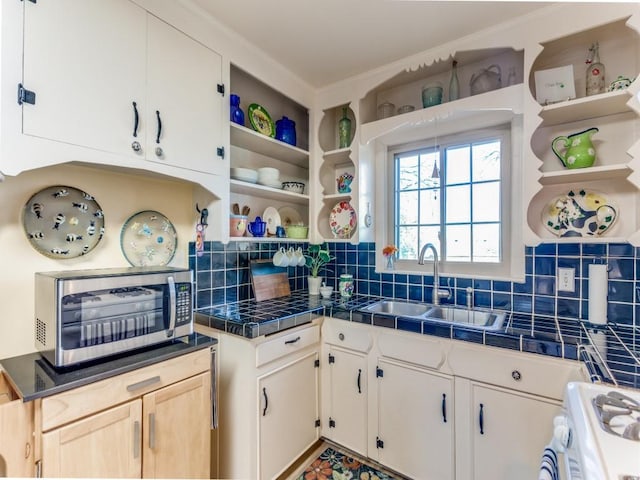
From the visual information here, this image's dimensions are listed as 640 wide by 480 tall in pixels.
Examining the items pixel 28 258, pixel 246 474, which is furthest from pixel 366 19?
pixel 246 474

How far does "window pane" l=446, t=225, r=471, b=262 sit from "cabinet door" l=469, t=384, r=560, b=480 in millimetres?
836

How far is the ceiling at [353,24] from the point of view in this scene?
1459mm

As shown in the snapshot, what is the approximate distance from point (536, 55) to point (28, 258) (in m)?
2.45

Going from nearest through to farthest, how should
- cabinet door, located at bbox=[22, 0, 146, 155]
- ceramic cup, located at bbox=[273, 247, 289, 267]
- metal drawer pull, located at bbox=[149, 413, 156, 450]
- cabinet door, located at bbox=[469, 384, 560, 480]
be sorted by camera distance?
cabinet door, located at bbox=[22, 0, 146, 155], metal drawer pull, located at bbox=[149, 413, 156, 450], cabinet door, located at bbox=[469, 384, 560, 480], ceramic cup, located at bbox=[273, 247, 289, 267]

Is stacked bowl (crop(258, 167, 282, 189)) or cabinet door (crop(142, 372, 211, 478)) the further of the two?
stacked bowl (crop(258, 167, 282, 189))

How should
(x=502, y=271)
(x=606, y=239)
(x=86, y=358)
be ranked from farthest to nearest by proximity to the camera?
1. (x=502, y=271)
2. (x=606, y=239)
3. (x=86, y=358)

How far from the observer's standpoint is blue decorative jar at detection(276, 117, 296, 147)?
6.95 ft

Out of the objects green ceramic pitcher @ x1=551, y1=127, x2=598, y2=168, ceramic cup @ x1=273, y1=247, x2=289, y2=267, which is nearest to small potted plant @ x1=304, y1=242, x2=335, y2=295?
ceramic cup @ x1=273, y1=247, x2=289, y2=267

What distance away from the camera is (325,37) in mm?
1688

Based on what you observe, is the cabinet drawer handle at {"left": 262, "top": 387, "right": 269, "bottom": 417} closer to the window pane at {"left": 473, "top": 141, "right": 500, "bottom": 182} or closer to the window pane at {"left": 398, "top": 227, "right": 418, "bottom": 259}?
the window pane at {"left": 398, "top": 227, "right": 418, "bottom": 259}

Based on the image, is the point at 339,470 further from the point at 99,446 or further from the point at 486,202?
the point at 486,202

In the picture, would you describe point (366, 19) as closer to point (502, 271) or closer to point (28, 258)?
point (502, 271)

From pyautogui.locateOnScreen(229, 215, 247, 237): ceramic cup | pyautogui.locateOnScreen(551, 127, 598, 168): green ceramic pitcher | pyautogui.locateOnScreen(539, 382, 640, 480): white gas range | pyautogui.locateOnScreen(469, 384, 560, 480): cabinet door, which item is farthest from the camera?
pyautogui.locateOnScreen(229, 215, 247, 237): ceramic cup

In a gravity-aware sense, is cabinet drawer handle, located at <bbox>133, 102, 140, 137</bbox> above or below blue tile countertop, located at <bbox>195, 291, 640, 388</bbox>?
above
